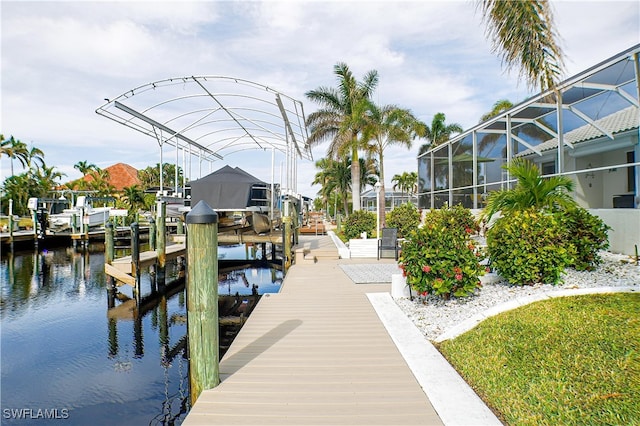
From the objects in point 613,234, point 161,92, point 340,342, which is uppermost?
point 161,92

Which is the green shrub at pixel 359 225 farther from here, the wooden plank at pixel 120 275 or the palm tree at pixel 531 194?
the palm tree at pixel 531 194

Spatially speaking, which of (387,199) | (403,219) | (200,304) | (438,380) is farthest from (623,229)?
(387,199)

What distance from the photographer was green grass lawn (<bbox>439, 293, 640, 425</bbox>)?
2922mm

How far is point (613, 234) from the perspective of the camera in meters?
8.23

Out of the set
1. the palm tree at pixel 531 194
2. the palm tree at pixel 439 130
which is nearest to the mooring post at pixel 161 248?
the palm tree at pixel 531 194

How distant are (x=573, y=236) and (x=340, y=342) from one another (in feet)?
15.1

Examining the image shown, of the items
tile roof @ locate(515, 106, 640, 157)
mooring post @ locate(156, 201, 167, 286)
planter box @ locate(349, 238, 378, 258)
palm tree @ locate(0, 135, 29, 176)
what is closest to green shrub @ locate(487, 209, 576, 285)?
tile roof @ locate(515, 106, 640, 157)

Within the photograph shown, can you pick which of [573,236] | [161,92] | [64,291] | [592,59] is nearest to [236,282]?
[64,291]

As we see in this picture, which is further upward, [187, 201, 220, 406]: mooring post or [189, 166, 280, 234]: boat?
[189, 166, 280, 234]: boat

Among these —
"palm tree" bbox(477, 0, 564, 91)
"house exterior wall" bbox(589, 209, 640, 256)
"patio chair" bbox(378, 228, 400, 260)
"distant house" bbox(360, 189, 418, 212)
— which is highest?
"palm tree" bbox(477, 0, 564, 91)

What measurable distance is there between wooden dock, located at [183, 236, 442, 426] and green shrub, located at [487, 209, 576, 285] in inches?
94.4

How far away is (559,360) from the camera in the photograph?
3566mm

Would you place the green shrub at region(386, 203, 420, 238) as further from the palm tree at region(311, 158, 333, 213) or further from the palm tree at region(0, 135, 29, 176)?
the palm tree at region(0, 135, 29, 176)

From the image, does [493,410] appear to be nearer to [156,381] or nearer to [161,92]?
[156,381]
